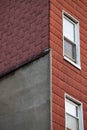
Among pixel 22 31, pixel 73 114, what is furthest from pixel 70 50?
pixel 73 114

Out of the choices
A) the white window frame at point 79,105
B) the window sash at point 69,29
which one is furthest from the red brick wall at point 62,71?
the window sash at point 69,29

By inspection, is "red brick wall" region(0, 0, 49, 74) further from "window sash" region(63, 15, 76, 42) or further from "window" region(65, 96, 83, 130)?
"window" region(65, 96, 83, 130)

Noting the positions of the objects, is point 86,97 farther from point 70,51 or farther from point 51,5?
point 51,5

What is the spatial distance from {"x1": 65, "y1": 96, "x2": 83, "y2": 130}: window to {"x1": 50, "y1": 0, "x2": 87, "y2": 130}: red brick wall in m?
0.19

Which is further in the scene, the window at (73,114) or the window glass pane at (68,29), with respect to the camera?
the window glass pane at (68,29)

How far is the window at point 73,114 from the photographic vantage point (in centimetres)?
1652

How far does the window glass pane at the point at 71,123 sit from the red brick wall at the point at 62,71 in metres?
0.34

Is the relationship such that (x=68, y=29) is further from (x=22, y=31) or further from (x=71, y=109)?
(x=71, y=109)

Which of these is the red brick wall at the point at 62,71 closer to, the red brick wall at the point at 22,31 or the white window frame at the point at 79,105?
the white window frame at the point at 79,105

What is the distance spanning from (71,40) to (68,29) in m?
0.47

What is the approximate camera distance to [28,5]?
18.8 meters

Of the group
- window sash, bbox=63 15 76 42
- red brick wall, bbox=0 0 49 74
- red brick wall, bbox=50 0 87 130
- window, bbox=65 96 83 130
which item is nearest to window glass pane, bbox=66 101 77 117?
window, bbox=65 96 83 130

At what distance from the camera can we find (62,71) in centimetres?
1686

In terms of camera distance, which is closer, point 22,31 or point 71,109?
point 71,109
